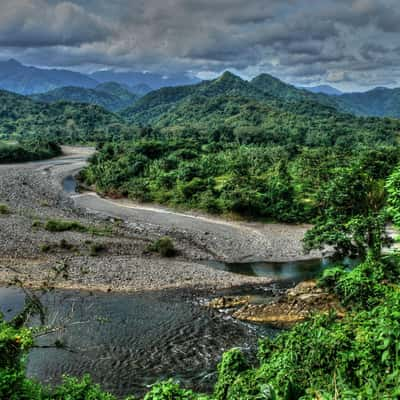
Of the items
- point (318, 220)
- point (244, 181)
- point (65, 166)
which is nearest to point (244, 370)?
point (318, 220)

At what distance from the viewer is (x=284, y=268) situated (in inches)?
1330

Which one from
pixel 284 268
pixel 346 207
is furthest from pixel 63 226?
pixel 346 207

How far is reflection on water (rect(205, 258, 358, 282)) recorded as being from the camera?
31.9 meters

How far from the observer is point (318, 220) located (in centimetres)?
2695

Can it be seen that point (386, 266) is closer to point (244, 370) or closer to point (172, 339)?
point (244, 370)

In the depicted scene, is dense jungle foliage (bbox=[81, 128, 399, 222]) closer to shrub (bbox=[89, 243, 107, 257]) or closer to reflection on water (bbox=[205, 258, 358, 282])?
reflection on water (bbox=[205, 258, 358, 282])

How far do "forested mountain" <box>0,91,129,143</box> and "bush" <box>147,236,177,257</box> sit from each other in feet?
357

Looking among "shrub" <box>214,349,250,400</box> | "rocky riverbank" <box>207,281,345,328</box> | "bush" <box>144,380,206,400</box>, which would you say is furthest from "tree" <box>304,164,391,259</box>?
"bush" <box>144,380,206,400</box>

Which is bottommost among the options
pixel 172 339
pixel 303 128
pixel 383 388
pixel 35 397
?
pixel 172 339

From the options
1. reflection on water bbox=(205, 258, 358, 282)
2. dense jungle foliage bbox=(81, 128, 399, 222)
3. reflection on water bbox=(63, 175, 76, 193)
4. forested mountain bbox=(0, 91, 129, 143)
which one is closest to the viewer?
reflection on water bbox=(205, 258, 358, 282)

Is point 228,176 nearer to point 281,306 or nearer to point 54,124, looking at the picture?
point 281,306

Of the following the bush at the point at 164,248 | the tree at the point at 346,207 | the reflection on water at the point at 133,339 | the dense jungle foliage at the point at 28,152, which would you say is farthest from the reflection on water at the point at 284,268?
the dense jungle foliage at the point at 28,152

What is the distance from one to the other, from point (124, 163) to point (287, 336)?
61171 mm

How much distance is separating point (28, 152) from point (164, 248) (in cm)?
6991
